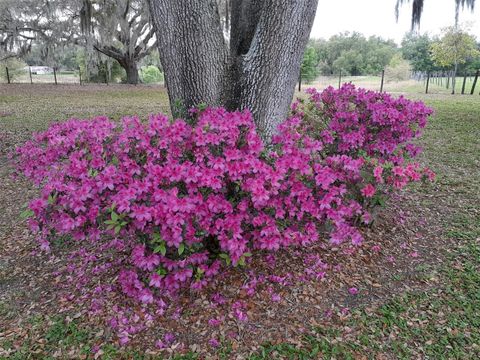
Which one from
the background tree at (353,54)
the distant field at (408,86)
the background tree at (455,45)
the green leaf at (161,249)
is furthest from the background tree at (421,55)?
the green leaf at (161,249)

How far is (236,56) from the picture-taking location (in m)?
3.12

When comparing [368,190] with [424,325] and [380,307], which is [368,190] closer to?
[380,307]

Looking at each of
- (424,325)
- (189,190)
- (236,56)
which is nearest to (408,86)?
(236,56)

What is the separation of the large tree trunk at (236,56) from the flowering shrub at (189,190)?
1.79 feet

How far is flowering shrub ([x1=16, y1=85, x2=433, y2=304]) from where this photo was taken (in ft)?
6.31

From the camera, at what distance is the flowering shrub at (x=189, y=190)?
1923 millimetres

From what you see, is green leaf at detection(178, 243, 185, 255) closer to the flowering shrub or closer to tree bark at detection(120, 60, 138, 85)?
the flowering shrub

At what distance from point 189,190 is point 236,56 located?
159 cm

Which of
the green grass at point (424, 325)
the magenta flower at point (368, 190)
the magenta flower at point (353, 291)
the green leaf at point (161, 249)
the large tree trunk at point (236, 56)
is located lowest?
the green grass at point (424, 325)

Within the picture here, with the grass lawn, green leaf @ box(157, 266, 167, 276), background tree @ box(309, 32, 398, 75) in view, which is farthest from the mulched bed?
background tree @ box(309, 32, 398, 75)

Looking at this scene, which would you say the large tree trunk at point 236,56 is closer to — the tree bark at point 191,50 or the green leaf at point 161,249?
the tree bark at point 191,50

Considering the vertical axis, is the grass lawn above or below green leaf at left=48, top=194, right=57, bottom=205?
below

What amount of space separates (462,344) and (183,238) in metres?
1.61

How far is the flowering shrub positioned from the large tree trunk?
21.5 inches
